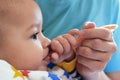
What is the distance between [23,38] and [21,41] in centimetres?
1

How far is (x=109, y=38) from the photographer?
95 centimetres

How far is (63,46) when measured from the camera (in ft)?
3.10

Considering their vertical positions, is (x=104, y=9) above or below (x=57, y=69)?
above

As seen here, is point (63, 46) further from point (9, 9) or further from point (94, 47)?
point (9, 9)

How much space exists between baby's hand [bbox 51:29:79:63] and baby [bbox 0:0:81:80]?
5 centimetres

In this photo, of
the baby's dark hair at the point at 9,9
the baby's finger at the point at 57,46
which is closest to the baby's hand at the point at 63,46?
the baby's finger at the point at 57,46

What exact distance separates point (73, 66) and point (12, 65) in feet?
0.89

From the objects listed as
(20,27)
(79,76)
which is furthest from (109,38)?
(20,27)

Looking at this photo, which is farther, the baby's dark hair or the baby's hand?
the baby's hand

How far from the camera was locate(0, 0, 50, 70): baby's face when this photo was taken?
0.80m

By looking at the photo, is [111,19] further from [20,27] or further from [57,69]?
[20,27]

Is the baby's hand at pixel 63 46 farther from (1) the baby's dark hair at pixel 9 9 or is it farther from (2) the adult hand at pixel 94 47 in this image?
(1) the baby's dark hair at pixel 9 9

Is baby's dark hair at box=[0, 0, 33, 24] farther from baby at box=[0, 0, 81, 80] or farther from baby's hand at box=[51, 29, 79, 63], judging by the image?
baby's hand at box=[51, 29, 79, 63]

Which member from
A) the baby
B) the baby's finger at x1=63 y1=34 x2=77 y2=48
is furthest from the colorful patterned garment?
the baby's finger at x1=63 y1=34 x2=77 y2=48
